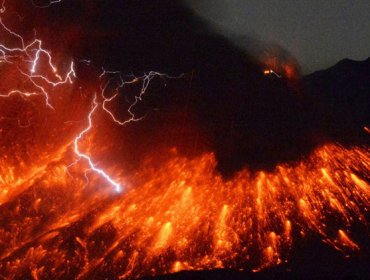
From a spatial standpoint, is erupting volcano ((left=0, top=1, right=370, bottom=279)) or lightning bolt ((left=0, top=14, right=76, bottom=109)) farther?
lightning bolt ((left=0, top=14, right=76, bottom=109))

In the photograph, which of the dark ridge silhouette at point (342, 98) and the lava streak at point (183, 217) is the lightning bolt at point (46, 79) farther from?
the dark ridge silhouette at point (342, 98)

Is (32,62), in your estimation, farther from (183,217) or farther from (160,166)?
(183,217)

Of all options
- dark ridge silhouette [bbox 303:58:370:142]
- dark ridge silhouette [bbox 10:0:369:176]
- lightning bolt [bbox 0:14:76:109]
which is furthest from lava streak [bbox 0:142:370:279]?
lightning bolt [bbox 0:14:76:109]

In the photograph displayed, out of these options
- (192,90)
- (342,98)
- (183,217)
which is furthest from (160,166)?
(342,98)

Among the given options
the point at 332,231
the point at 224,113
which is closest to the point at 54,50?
the point at 224,113

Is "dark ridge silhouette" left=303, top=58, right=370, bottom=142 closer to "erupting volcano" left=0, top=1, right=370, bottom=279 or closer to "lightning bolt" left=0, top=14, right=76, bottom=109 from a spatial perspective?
"erupting volcano" left=0, top=1, right=370, bottom=279

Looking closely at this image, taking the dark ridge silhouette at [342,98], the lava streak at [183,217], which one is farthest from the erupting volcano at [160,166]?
the dark ridge silhouette at [342,98]

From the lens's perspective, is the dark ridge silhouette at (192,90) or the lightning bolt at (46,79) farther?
the lightning bolt at (46,79)
